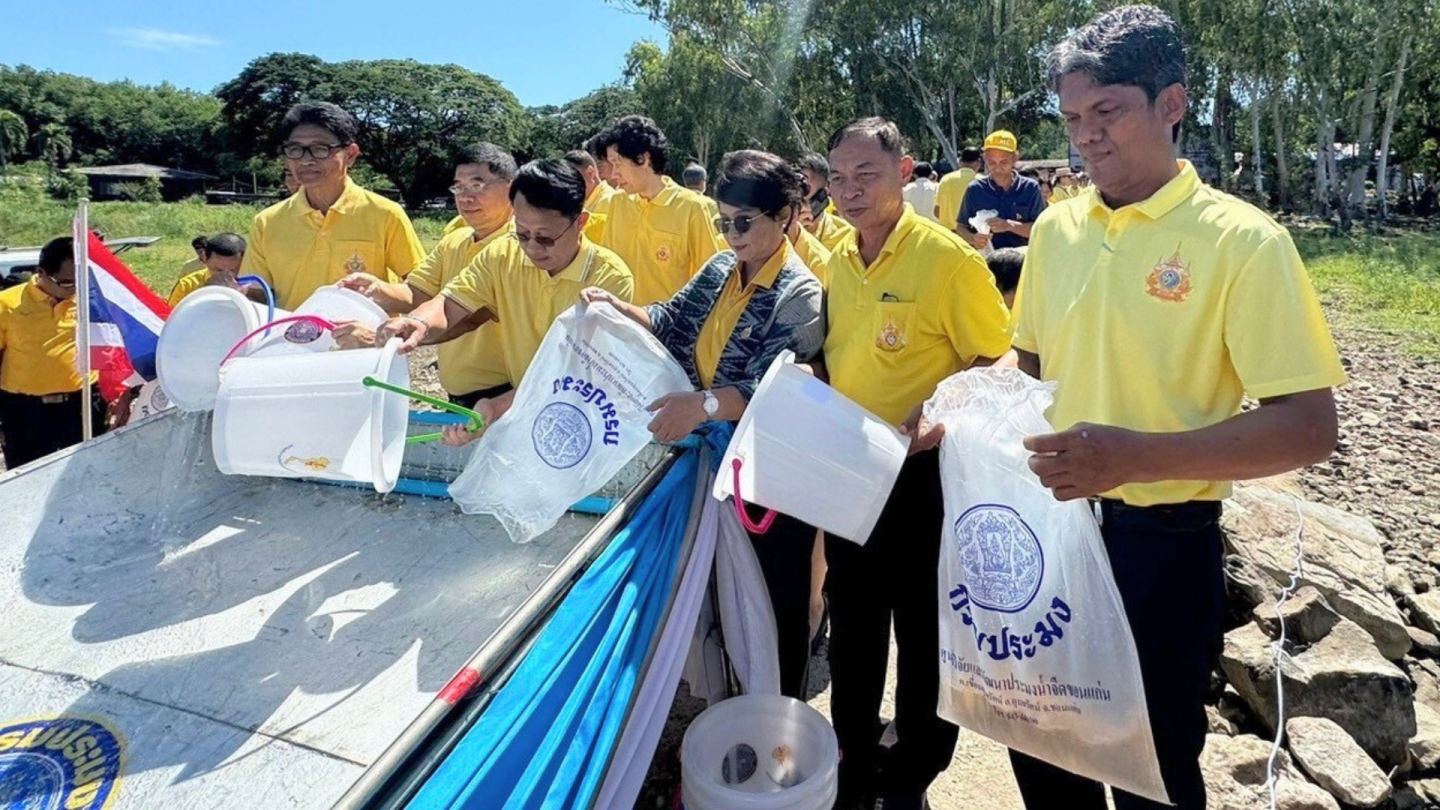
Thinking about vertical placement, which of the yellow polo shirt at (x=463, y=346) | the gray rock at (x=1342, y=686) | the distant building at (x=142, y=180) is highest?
the distant building at (x=142, y=180)

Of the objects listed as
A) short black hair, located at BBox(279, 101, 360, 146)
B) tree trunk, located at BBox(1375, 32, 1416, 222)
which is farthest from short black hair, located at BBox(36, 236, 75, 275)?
tree trunk, located at BBox(1375, 32, 1416, 222)

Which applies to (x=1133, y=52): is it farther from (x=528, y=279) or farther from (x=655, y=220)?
(x=655, y=220)

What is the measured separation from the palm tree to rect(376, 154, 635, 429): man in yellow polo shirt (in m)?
49.3

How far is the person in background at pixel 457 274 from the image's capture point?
2637 mm

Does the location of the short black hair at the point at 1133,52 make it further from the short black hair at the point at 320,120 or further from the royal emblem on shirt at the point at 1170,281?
the short black hair at the point at 320,120

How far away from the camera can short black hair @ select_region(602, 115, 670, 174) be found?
398 centimetres

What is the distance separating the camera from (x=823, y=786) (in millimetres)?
1839

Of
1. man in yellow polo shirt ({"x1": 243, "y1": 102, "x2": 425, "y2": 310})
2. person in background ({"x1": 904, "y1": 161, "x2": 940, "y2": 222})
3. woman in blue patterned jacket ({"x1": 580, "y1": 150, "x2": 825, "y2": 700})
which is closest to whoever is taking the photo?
woman in blue patterned jacket ({"x1": 580, "y1": 150, "x2": 825, "y2": 700})

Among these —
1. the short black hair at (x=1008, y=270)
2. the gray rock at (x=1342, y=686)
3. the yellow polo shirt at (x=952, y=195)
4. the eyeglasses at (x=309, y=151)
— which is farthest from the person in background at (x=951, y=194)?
the eyeglasses at (x=309, y=151)

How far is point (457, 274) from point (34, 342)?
107 inches

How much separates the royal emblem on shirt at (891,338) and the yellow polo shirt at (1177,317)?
1.49ft

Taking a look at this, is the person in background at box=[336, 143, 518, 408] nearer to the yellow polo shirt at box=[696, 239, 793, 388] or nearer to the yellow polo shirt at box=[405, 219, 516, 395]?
the yellow polo shirt at box=[405, 219, 516, 395]

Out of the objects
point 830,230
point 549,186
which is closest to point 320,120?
point 549,186

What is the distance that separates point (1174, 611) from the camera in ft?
4.80
